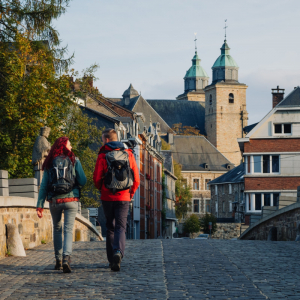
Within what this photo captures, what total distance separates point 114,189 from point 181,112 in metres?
114

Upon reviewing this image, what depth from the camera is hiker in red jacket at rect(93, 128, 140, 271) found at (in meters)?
7.87

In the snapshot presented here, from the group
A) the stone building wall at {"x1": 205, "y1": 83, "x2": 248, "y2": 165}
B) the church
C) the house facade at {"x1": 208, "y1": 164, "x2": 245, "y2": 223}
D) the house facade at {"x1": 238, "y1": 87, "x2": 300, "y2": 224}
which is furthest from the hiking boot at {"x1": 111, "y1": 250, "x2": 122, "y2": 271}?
the stone building wall at {"x1": 205, "y1": 83, "x2": 248, "y2": 165}

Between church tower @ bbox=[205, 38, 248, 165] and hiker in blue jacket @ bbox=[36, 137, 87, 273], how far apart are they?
106955 millimetres

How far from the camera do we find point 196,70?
146500 mm

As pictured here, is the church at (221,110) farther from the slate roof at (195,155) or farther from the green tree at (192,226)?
the green tree at (192,226)

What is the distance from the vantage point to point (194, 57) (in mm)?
149125

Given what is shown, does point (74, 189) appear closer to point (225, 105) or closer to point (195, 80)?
point (225, 105)

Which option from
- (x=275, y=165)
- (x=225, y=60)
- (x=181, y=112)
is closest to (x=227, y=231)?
(x=275, y=165)

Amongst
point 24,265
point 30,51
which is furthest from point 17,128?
point 24,265

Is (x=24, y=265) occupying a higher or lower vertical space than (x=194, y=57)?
lower

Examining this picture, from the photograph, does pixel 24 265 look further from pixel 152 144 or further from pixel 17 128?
pixel 152 144

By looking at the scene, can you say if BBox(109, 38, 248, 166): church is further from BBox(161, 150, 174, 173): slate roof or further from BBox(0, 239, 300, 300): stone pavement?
BBox(0, 239, 300, 300): stone pavement

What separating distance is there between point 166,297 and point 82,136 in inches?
755

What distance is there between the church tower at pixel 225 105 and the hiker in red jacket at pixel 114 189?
4204 inches
